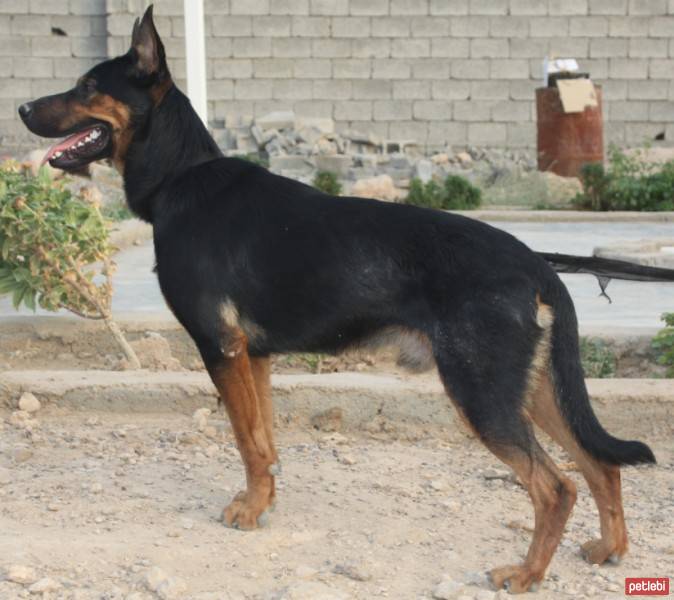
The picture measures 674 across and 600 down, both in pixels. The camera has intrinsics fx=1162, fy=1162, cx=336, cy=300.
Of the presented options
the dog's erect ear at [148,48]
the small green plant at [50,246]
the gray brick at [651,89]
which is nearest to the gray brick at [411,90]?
the gray brick at [651,89]

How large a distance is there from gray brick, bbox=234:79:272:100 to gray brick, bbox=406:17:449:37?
7.88 feet

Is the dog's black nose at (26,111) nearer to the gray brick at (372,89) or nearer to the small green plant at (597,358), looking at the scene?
the small green plant at (597,358)

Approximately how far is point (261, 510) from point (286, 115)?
46.2 feet

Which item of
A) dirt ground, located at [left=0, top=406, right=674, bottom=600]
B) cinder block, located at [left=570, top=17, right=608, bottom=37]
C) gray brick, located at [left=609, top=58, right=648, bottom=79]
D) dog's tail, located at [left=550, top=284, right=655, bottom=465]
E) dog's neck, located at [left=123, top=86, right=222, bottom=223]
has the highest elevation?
cinder block, located at [left=570, top=17, right=608, bottom=37]

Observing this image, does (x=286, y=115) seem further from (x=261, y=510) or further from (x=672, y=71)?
(x=261, y=510)

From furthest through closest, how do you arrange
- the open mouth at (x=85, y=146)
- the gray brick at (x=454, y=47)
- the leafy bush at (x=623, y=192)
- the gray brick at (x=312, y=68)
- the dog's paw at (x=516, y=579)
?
the gray brick at (x=312, y=68) < the gray brick at (x=454, y=47) < the leafy bush at (x=623, y=192) < the open mouth at (x=85, y=146) < the dog's paw at (x=516, y=579)

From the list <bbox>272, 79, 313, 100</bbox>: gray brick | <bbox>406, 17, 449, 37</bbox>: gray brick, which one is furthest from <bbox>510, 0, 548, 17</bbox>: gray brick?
<bbox>272, 79, 313, 100</bbox>: gray brick

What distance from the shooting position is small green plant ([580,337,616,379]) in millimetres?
5762

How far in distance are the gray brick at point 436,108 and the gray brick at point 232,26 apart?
2819 mm

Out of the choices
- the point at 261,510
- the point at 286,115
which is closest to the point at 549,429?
the point at 261,510

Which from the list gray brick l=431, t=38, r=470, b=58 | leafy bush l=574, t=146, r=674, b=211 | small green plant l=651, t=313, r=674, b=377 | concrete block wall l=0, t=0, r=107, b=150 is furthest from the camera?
concrete block wall l=0, t=0, r=107, b=150

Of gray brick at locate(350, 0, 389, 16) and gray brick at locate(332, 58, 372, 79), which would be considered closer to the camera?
gray brick at locate(350, 0, 389, 16)

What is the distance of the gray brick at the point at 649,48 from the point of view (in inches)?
689

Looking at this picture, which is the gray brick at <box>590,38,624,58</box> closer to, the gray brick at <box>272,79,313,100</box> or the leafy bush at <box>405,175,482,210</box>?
the gray brick at <box>272,79,313,100</box>
